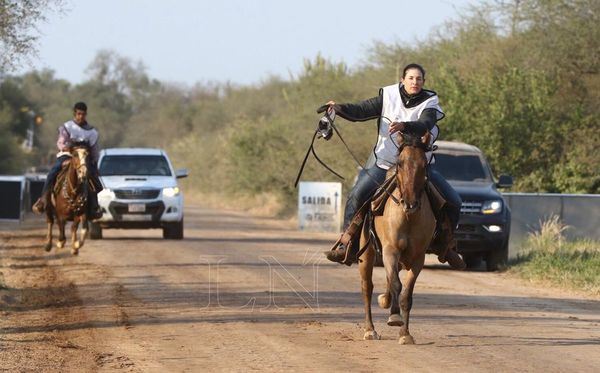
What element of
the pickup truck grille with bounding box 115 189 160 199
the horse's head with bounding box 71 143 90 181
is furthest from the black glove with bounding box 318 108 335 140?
the pickup truck grille with bounding box 115 189 160 199

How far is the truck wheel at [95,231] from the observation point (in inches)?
1075

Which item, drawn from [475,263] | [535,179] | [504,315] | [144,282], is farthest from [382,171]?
[535,179]

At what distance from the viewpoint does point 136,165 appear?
92.3ft

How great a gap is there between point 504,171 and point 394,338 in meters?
20.2

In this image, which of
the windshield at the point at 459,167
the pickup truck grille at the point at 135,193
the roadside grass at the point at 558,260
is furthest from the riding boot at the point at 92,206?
the roadside grass at the point at 558,260

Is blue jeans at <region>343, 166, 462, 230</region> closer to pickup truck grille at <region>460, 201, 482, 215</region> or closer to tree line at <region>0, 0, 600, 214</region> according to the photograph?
pickup truck grille at <region>460, 201, 482, 215</region>

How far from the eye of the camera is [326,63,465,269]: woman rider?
11.9m

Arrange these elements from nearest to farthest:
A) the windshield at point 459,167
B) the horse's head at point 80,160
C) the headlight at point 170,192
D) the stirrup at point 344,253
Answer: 1. the stirrup at point 344,253
2. the horse's head at point 80,160
3. the windshield at point 459,167
4. the headlight at point 170,192

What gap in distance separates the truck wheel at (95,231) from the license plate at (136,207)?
0.99 meters

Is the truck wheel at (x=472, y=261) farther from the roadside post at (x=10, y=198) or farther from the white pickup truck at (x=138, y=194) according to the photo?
the roadside post at (x=10, y=198)

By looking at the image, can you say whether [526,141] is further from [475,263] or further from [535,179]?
[475,263]

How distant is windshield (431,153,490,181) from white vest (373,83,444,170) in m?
10.3

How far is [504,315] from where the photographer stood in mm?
14273

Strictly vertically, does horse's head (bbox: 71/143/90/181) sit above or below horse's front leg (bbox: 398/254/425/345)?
above
